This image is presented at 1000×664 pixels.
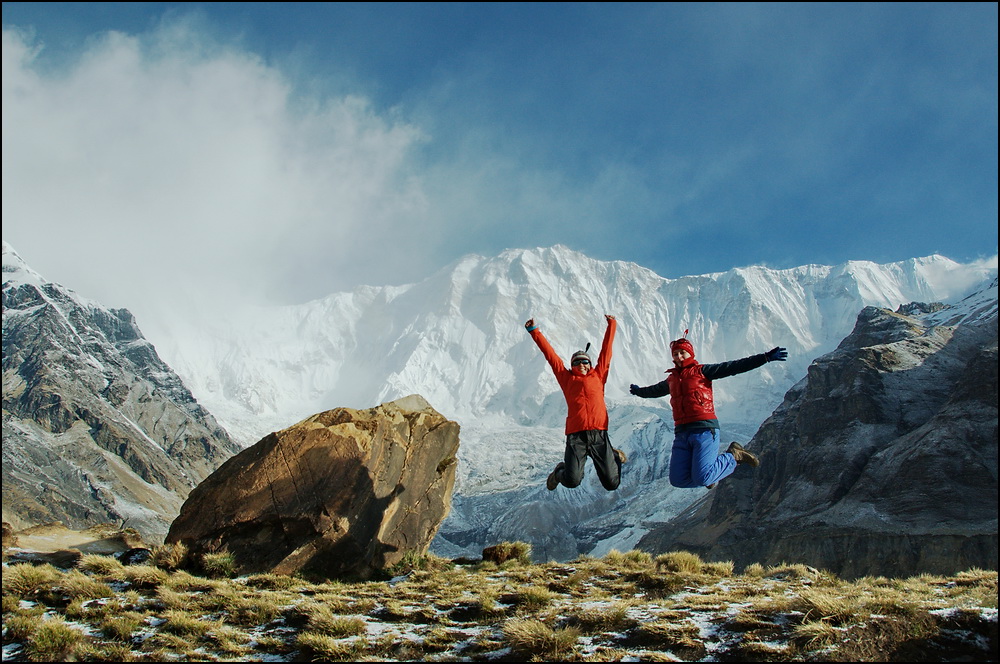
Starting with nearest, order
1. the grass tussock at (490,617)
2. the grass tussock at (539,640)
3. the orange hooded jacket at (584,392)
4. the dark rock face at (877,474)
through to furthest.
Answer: the grass tussock at (490,617), the grass tussock at (539,640), the orange hooded jacket at (584,392), the dark rock face at (877,474)

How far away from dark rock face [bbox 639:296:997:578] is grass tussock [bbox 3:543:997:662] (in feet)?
325

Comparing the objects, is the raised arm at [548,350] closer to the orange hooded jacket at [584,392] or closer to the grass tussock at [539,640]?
the orange hooded jacket at [584,392]

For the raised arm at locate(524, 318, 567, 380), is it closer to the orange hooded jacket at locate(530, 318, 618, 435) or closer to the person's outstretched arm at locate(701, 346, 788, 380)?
the orange hooded jacket at locate(530, 318, 618, 435)

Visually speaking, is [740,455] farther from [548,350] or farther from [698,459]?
[548,350]

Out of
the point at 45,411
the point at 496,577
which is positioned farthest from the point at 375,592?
the point at 45,411

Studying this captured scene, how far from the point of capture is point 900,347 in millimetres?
148625

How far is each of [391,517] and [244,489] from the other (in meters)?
4.09

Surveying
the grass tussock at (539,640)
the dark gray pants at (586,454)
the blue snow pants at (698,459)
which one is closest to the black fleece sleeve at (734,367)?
the blue snow pants at (698,459)

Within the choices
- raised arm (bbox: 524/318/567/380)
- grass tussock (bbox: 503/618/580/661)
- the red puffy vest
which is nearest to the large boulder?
raised arm (bbox: 524/318/567/380)

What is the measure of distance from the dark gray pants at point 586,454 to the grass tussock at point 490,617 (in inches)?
92.8

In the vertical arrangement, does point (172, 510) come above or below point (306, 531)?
below

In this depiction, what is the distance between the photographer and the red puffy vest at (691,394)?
1402 centimetres

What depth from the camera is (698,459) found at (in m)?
13.7

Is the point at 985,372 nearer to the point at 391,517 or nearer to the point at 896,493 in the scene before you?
the point at 896,493
